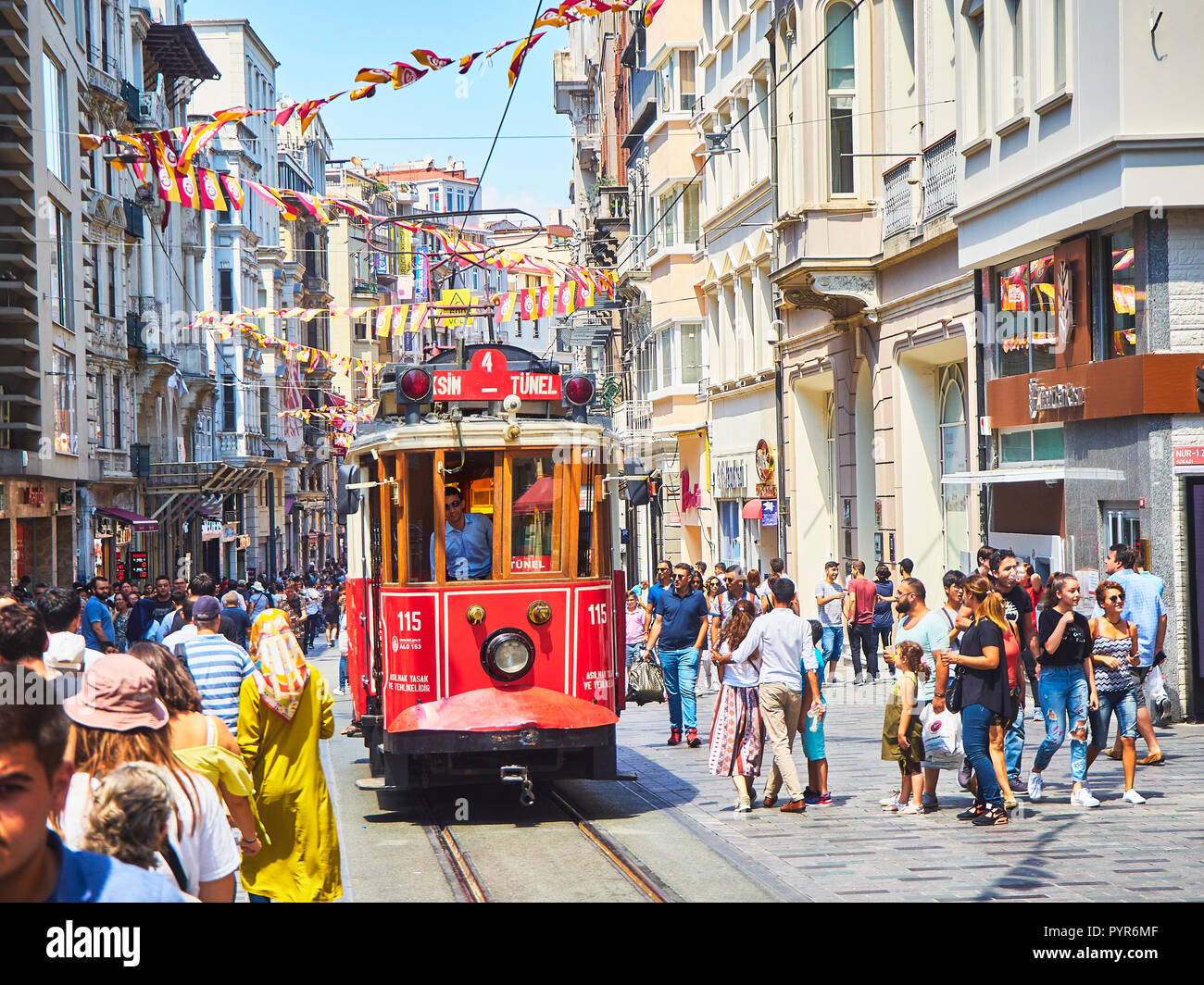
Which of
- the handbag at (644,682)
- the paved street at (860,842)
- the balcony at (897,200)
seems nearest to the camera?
the paved street at (860,842)

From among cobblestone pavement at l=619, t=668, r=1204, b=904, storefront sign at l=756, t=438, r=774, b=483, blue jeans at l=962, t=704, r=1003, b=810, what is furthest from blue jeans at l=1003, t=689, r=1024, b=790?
storefront sign at l=756, t=438, r=774, b=483

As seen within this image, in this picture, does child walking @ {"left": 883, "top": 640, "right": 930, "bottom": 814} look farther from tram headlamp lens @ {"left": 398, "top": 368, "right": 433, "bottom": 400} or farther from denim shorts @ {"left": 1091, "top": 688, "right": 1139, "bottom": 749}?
tram headlamp lens @ {"left": 398, "top": 368, "right": 433, "bottom": 400}

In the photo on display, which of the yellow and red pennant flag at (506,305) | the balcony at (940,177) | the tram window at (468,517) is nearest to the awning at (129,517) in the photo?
the yellow and red pennant flag at (506,305)

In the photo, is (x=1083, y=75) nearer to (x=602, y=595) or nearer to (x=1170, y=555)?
(x=1170, y=555)

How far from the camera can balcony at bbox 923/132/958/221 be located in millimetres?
20984

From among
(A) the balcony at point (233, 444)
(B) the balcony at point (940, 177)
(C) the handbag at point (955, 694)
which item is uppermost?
(B) the balcony at point (940, 177)

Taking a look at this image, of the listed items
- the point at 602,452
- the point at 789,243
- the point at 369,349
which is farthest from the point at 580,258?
the point at 602,452

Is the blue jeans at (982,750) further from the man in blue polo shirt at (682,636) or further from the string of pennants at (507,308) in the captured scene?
the string of pennants at (507,308)

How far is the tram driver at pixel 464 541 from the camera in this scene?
464 inches

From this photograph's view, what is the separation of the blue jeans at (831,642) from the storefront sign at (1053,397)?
4653mm

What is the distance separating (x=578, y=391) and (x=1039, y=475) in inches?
288

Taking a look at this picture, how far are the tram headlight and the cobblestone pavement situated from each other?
5.56ft

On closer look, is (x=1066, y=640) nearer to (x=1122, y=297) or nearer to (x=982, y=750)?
(x=982, y=750)

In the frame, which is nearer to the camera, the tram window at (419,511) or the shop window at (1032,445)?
the tram window at (419,511)
